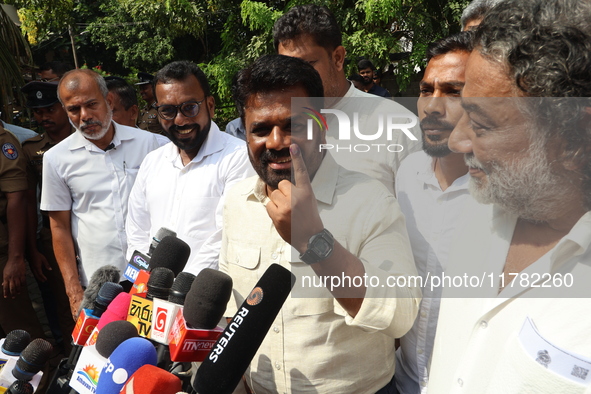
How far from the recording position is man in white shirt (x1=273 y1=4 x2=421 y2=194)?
245cm

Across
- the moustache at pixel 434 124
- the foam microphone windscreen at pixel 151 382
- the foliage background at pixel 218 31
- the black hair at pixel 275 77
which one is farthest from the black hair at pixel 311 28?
the foliage background at pixel 218 31

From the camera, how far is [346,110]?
2.83 metres

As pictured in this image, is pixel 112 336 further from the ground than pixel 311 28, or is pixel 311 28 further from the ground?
pixel 311 28

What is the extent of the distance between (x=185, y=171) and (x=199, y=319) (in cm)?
161

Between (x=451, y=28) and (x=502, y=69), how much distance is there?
38.8 feet

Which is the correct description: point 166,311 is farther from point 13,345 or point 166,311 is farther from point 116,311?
point 13,345

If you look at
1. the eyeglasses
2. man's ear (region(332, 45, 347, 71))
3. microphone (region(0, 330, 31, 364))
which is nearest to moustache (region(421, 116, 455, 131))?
man's ear (region(332, 45, 347, 71))

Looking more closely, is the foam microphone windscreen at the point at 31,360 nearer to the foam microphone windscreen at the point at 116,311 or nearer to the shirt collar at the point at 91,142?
the foam microphone windscreen at the point at 116,311

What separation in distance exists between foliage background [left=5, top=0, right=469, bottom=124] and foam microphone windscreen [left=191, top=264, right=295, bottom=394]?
32.9 ft

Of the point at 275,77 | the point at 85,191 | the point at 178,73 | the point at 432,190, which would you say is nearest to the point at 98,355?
the point at 275,77

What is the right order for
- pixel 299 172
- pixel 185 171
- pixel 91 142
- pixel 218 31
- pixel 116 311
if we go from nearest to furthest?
pixel 299 172
pixel 116 311
pixel 185 171
pixel 91 142
pixel 218 31

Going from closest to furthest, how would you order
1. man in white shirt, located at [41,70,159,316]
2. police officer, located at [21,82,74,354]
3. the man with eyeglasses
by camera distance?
the man with eyeglasses < man in white shirt, located at [41,70,159,316] < police officer, located at [21,82,74,354]

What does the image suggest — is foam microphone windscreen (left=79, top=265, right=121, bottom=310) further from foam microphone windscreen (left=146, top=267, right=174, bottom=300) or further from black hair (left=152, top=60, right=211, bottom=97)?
black hair (left=152, top=60, right=211, bottom=97)

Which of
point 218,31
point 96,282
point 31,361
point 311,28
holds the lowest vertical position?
point 218,31
